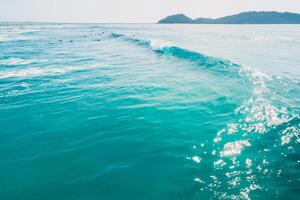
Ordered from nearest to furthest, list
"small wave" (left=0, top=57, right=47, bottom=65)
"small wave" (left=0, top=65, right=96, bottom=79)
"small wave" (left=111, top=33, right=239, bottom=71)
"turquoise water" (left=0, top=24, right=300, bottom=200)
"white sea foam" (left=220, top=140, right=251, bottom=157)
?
"turquoise water" (left=0, top=24, right=300, bottom=200) → "white sea foam" (left=220, top=140, right=251, bottom=157) → "small wave" (left=0, top=65, right=96, bottom=79) → "small wave" (left=111, top=33, right=239, bottom=71) → "small wave" (left=0, top=57, right=47, bottom=65)

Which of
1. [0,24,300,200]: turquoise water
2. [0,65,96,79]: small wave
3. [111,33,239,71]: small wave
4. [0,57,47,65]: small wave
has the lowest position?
[0,24,300,200]: turquoise water

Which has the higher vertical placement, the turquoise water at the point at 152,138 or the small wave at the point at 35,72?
the small wave at the point at 35,72

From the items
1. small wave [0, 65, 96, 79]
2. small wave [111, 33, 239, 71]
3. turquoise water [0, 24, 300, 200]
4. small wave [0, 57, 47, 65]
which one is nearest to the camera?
turquoise water [0, 24, 300, 200]

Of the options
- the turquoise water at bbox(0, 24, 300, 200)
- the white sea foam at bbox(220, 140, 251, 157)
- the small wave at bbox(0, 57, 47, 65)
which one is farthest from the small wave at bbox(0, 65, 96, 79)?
the white sea foam at bbox(220, 140, 251, 157)

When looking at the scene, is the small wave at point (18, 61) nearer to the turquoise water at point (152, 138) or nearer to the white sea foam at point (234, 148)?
the turquoise water at point (152, 138)

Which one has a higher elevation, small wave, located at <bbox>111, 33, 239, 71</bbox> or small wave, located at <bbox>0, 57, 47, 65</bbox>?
small wave, located at <bbox>111, 33, 239, 71</bbox>

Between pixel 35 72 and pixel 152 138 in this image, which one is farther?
pixel 35 72

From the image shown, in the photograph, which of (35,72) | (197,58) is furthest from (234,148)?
(35,72)

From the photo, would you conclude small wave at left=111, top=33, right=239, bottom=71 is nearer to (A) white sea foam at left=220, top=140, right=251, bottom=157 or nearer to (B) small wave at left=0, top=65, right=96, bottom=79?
(B) small wave at left=0, top=65, right=96, bottom=79

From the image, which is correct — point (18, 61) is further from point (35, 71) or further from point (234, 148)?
point (234, 148)

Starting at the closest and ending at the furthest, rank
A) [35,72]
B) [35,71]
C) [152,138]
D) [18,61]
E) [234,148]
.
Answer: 1. [234,148]
2. [152,138]
3. [35,72]
4. [35,71]
5. [18,61]

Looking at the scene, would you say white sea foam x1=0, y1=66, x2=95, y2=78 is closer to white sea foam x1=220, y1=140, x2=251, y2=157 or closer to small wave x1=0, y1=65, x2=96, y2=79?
small wave x1=0, y1=65, x2=96, y2=79

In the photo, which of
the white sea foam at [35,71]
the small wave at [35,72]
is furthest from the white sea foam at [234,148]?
the white sea foam at [35,71]

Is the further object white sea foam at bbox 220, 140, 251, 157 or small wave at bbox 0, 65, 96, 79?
small wave at bbox 0, 65, 96, 79
